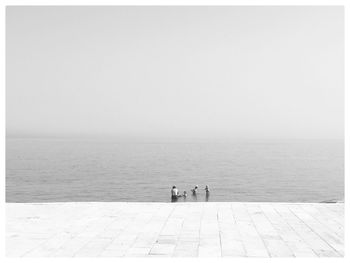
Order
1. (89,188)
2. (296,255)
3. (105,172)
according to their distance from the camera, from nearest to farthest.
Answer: (296,255) → (89,188) → (105,172)

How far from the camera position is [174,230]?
8898 mm

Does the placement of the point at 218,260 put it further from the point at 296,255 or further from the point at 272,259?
the point at 296,255

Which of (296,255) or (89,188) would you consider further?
(89,188)

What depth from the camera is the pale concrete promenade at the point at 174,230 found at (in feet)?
23.8

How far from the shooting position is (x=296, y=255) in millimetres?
7016

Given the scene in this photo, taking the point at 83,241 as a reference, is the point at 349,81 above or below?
above

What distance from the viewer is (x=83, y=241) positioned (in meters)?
7.89

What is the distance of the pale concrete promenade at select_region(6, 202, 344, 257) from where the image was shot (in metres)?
7.27

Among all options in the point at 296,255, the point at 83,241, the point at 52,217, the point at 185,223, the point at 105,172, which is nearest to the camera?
the point at 296,255

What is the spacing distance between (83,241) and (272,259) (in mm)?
3815
